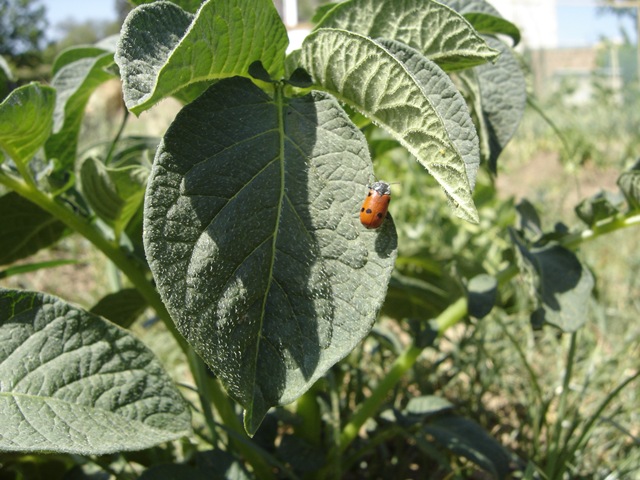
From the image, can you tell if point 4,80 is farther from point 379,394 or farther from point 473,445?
point 473,445

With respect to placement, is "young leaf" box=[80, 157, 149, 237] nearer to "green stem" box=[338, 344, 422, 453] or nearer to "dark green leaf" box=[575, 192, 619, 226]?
"green stem" box=[338, 344, 422, 453]

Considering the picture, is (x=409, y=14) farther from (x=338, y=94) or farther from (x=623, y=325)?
(x=623, y=325)

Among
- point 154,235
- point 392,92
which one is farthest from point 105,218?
point 392,92

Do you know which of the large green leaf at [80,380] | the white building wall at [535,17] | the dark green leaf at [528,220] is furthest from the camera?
the white building wall at [535,17]

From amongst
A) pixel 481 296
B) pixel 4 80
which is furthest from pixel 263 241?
pixel 4 80

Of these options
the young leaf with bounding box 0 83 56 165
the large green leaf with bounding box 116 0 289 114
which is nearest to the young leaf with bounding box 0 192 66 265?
the young leaf with bounding box 0 83 56 165

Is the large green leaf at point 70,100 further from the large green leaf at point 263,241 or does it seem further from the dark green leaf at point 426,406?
the dark green leaf at point 426,406

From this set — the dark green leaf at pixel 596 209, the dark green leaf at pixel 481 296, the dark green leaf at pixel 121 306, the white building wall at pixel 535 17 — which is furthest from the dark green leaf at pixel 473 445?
the white building wall at pixel 535 17
